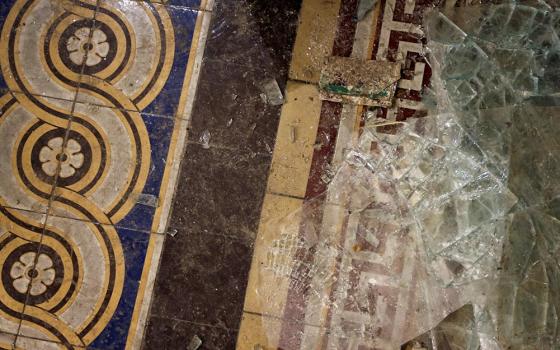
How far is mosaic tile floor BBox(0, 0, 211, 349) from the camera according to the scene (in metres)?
3.70

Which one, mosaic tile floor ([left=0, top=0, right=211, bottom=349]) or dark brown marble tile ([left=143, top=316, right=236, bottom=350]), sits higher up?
mosaic tile floor ([left=0, top=0, right=211, bottom=349])

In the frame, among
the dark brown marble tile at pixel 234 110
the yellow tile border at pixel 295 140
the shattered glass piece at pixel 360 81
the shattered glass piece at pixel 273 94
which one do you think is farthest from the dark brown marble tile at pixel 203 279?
the shattered glass piece at pixel 360 81

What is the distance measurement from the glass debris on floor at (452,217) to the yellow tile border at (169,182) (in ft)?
2.46

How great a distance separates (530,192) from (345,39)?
153 cm

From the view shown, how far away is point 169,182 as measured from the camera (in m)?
3.74

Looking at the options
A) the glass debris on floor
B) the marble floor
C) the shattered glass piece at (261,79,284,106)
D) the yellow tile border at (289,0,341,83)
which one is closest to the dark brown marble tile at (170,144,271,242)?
the marble floor

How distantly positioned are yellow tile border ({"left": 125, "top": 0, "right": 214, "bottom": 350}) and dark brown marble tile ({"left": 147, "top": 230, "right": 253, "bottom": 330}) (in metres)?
0.07

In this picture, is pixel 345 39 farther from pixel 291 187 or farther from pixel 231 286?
pixel 231 286

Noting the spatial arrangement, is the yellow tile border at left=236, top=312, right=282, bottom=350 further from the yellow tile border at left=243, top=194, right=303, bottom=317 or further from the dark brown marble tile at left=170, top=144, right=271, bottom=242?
the dark brown marble tile at left=170, top=144, right=271, bottom=242

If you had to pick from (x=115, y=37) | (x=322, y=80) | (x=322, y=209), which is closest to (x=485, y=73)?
(x=322, y=80)

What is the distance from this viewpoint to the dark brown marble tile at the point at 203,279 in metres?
3.64

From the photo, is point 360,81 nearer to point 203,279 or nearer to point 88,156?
point 203,279

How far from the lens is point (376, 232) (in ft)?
11.9

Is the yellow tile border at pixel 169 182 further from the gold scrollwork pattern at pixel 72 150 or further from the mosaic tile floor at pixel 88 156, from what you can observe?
the gold scrollwork pattern at pixel 72 150
